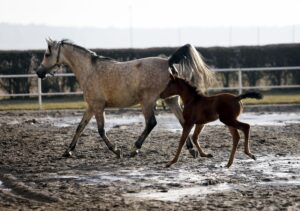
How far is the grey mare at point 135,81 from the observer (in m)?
12.7

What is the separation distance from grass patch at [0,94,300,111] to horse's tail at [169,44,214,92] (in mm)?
11422

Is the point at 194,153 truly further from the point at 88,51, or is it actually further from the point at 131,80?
the point at 88,51

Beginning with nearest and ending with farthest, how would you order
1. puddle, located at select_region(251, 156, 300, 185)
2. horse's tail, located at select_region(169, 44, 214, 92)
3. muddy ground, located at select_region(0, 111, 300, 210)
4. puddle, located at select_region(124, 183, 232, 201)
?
1. muddy ground, located at select_region(0, 111, 300, 210)
2. puddle, located at select_region(124, 183, 232, 201)
3. puddle, located at select_region(251, 156, 300, 185)
4. horse's tail, located at select_region(169, 44, 214, 92)

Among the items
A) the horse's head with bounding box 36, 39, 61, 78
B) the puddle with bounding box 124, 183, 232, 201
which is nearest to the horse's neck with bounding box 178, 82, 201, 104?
the puddle with bounding box 124, 183, 232, 201

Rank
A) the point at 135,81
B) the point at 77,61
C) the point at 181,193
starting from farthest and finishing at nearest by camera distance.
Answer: the point at 77,61
the point at 135,81
the point at 181,193

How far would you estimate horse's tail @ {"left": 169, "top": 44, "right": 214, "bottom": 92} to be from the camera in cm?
1286

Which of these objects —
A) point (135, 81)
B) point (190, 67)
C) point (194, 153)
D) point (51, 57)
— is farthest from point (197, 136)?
point (51, 57)

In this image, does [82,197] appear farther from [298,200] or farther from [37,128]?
[37,128]

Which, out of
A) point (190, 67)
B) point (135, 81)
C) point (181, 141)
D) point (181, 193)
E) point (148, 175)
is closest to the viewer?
point (181, 193)

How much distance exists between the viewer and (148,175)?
421 inches

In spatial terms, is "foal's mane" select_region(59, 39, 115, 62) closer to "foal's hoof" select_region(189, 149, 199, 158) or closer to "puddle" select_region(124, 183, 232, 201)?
"foal's hoof" select_region(189, 149, 199, 158)

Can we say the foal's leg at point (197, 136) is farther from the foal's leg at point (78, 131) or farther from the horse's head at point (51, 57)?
the horse's head at point (51, 57)

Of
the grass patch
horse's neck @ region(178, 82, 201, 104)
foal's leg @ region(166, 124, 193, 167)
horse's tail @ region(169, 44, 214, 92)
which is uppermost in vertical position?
horse's tail @ region(169, 44, 214, 92)

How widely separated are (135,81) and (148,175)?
8.29 feet
